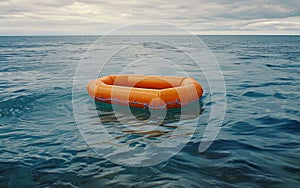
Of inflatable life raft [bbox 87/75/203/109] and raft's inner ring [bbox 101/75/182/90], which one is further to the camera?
raft's inner ring [bbox 101/75/182/90]

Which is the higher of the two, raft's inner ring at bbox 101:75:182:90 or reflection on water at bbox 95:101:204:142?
raft's inner ring at bbox 101:75:182:90

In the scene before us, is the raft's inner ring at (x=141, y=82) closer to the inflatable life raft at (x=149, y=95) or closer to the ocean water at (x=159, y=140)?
the inflatable life raft at (x=149, y=95)

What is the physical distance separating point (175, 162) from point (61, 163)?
2.20 m

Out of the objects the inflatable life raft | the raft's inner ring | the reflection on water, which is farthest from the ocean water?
the raft's inner ring

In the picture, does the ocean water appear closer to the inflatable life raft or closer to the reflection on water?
the reflection on water

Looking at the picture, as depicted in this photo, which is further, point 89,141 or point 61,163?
point 89,141

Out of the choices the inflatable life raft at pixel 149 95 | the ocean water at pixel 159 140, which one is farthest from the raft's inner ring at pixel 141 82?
the ocean water at pixel 159 140

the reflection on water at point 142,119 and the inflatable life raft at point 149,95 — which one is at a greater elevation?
the inflatable life raft at point 149,95

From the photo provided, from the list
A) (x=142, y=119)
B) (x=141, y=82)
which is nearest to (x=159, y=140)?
(x=142, y=119)

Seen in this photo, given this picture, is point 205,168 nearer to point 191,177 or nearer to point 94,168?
point 191,177

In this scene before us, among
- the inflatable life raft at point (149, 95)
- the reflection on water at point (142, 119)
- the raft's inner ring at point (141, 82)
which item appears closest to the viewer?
the reflection on water at point (142, 119)

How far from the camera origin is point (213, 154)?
561 cm

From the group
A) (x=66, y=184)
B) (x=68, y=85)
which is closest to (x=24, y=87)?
(x=68, y=85)

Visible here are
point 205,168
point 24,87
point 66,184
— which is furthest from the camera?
point 24,87
